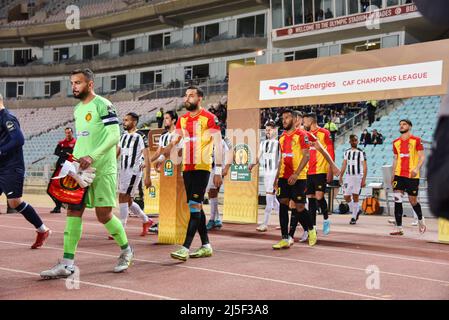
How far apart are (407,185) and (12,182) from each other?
293 inches

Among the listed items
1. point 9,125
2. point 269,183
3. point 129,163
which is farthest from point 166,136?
point 9,125

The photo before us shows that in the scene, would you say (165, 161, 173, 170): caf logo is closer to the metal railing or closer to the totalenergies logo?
the totalenergies logo

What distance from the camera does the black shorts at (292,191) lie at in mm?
8750

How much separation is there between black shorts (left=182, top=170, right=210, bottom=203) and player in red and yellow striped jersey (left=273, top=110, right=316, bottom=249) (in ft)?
6.16

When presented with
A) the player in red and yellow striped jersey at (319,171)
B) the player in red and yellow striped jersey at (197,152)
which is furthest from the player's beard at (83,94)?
the player in red and yellow striped jersey at (319,171)

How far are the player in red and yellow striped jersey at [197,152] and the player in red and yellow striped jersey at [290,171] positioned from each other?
1624 millimetres

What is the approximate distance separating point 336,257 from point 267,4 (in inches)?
1192

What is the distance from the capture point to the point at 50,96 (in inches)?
1960

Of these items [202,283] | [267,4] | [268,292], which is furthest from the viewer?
[267,4]

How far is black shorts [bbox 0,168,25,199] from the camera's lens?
727 centimetres

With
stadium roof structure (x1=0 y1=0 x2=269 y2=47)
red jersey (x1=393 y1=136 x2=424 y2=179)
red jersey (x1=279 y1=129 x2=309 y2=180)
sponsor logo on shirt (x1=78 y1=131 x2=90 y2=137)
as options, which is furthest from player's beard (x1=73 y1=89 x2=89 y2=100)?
stadium roof structure (x1=0 y1=0 x2=269 y2=47)
